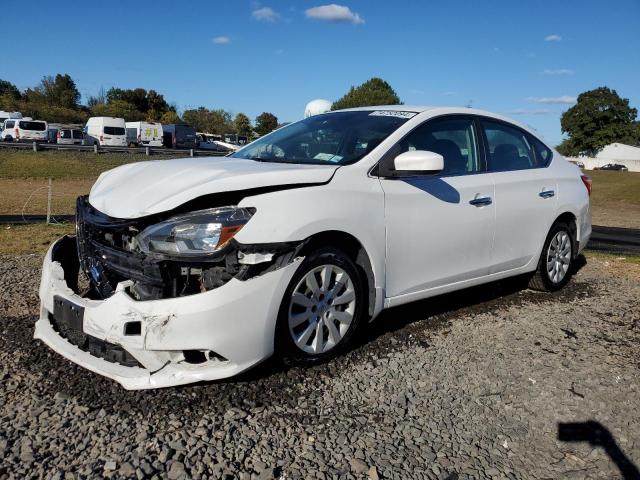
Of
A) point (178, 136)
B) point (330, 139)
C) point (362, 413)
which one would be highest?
point (330, 139)

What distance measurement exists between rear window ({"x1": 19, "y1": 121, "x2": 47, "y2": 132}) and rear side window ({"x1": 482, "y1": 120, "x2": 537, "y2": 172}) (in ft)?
142

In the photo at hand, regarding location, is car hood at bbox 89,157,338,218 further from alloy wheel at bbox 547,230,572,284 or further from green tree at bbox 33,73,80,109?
green tree at bbox 33,73,80,109

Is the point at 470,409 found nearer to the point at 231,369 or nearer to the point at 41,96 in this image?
the point at 231,369

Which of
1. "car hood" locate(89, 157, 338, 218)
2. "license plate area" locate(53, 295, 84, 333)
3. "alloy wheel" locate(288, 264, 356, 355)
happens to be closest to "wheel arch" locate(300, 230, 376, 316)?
"alloy wheel" locate(288, 264, 356, 355)

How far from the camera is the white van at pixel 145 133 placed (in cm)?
5128

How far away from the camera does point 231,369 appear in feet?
10.2

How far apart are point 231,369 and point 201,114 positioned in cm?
9166

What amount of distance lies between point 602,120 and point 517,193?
357 feet

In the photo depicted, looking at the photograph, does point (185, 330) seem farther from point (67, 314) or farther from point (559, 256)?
point (559, 256)

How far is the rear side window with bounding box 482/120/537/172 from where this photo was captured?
4.92m

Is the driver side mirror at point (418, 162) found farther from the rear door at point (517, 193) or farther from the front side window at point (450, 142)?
the rear door at point (517, 193)

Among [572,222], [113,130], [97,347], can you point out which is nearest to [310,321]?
[97,347]

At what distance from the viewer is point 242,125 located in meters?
92.8

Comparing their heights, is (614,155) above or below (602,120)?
below
